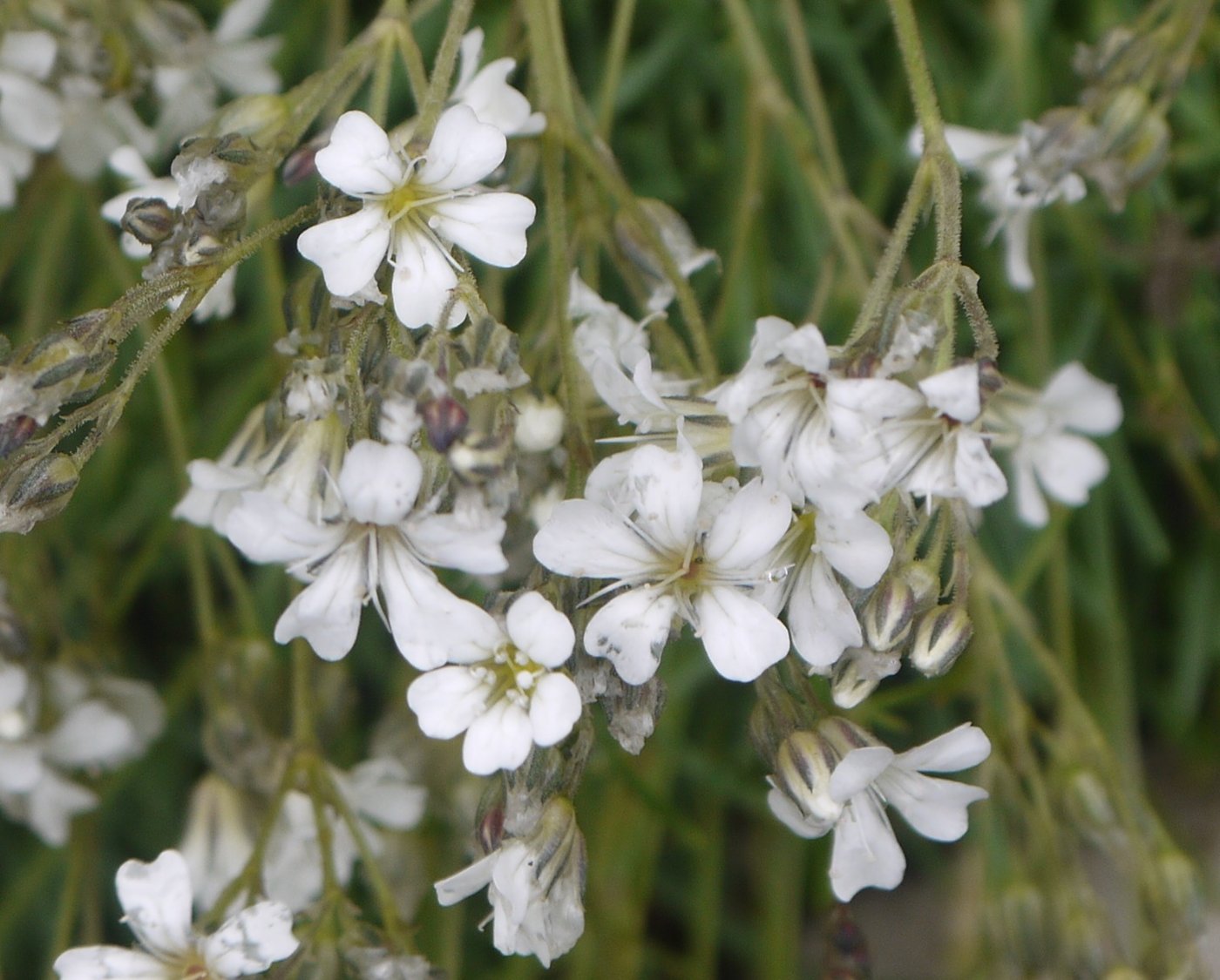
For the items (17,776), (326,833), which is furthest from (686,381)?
(17,776)

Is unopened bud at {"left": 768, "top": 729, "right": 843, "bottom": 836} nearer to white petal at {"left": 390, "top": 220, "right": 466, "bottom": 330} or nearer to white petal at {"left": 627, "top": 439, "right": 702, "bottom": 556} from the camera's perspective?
white petal at {"left": 627, "top": 439, "right": 702, "bottom": 556}

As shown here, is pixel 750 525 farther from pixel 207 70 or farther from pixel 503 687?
pixel 207 70

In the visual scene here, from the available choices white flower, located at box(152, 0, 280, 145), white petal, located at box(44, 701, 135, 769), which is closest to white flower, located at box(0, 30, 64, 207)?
white flower, located at box(152, 0, 280, 145)

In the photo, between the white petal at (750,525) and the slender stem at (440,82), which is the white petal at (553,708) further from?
the slender stem at (440,82)

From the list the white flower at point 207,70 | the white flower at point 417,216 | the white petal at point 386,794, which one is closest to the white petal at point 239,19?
the white flower at point 207,70

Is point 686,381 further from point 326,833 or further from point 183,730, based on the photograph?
point 183,730
